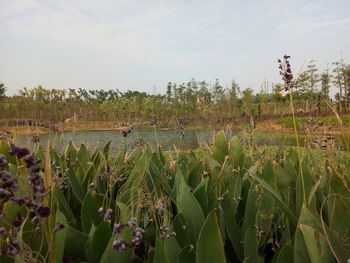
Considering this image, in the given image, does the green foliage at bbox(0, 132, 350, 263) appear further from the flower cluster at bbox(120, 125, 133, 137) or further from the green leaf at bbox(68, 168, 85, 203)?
the flower cluster at bbox(120, 125, 133, 137)

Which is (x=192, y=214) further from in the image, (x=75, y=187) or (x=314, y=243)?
(x=75, y=187)

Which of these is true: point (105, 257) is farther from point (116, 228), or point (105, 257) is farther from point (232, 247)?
point (232, 247)

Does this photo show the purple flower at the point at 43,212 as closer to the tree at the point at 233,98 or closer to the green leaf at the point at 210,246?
the green leaf at the point at 210,246

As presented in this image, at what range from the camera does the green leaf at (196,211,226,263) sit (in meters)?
0.52

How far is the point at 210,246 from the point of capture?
0.53m

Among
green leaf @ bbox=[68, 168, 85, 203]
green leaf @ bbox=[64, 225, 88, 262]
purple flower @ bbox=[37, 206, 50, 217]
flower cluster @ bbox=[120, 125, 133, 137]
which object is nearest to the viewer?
purple flower @ bbox=[37, 206, 50, 217]

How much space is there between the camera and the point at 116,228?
470 millimetres

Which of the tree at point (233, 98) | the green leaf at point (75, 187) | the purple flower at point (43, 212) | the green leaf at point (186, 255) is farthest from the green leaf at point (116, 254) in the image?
the tree at point (233, 98)

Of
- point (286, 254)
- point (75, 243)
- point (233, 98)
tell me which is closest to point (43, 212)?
point (75, 243)

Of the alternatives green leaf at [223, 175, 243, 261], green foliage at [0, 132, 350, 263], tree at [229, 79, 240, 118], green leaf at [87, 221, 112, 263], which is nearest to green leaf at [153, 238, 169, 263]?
green foliage at [0, 132, 350, 263]

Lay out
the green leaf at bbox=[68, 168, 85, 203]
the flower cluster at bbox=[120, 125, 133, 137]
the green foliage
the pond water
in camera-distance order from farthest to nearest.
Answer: the pond water
the flower cluster at bbox=[120, 125, 133, 137]
the green leaf at bbox=[68, 168, 85, 203]
the green foliage

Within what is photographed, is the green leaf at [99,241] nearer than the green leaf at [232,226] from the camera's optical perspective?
Yes

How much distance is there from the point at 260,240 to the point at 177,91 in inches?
1799

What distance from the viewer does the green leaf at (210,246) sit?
52 cm
